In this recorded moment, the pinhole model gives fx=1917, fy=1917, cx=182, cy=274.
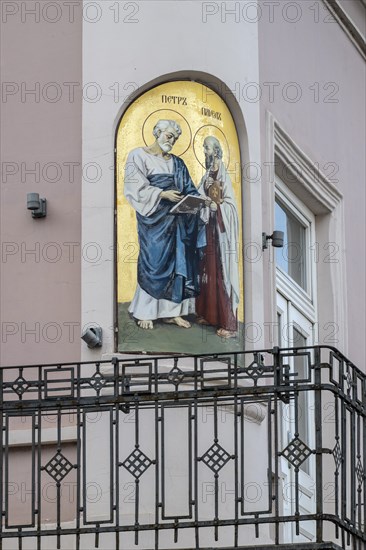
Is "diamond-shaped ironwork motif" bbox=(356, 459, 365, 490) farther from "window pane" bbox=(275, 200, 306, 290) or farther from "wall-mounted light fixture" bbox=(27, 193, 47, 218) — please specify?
"window pane" bbox=(275, 200, 306, 290)

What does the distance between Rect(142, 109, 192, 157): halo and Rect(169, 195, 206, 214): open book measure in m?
0.36

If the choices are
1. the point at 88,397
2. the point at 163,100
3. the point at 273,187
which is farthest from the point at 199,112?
the point at 88,397

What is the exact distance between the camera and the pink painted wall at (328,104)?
1559 cm

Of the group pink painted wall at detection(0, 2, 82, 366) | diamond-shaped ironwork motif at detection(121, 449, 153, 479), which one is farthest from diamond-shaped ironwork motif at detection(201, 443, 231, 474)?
pink painted wall at detection(0, 2, 82, 366)

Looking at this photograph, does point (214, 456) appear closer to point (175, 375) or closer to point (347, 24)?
point (175, 375)

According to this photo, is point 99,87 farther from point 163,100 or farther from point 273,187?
point 273,187

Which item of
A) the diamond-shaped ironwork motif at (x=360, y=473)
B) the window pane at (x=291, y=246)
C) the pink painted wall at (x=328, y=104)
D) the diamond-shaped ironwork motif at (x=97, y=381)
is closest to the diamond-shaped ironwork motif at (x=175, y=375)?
the diamond-shaped ironwork motif at (x=97, y=381)

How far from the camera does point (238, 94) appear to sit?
13977mm

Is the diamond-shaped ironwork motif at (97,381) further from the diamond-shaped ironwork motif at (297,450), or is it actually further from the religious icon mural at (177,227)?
the diamond-shaped ironwork motif at (297,450)

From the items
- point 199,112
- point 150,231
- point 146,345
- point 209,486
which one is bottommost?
point 209,486

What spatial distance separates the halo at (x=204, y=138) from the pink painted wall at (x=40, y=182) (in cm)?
84

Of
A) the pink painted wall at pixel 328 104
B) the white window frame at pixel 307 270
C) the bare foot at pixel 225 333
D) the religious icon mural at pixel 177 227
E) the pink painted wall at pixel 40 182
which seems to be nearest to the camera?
the religious icon mural at pixel 177 227

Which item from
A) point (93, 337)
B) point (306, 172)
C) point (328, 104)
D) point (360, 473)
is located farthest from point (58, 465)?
point (328, 104)

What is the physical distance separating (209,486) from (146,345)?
1050mm
